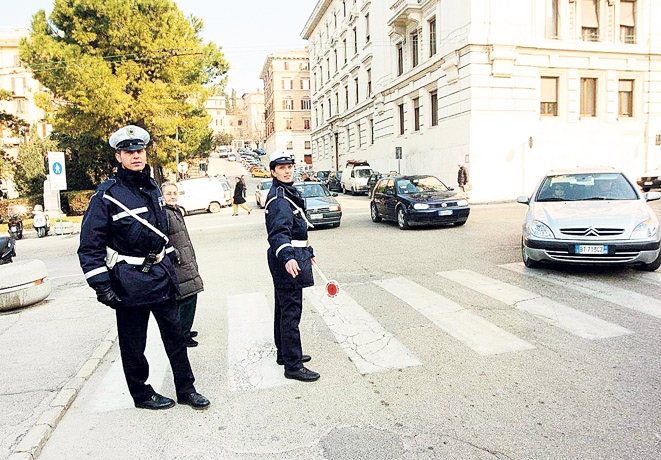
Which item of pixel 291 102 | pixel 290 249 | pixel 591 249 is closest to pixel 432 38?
pixel 591 249

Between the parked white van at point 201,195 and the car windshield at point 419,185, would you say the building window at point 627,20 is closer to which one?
the car windshield at point 419,185

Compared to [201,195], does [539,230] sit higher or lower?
lower

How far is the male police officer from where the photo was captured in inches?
140

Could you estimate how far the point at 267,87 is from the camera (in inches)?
3812

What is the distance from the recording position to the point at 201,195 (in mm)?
26703

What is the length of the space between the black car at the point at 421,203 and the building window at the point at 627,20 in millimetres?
20113

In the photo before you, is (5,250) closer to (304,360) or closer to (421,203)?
(304,360)

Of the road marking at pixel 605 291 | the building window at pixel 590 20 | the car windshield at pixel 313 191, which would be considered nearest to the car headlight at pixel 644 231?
the road marking at pixel 605 291

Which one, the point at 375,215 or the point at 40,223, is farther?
the point at 40,223

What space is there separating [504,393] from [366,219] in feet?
48.4

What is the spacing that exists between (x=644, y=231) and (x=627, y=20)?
26557mm

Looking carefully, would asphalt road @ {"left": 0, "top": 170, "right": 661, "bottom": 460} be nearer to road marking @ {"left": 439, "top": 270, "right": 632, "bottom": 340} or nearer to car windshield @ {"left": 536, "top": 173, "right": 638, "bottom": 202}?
road marking @ {"left": 439, "top": 270, "right": 632, "bottom": 340}

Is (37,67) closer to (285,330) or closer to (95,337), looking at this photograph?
(95,337)

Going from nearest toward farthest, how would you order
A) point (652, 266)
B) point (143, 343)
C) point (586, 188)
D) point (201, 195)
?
point (143, 343), point (652, 266), point (586, 188), point (201, 195)
